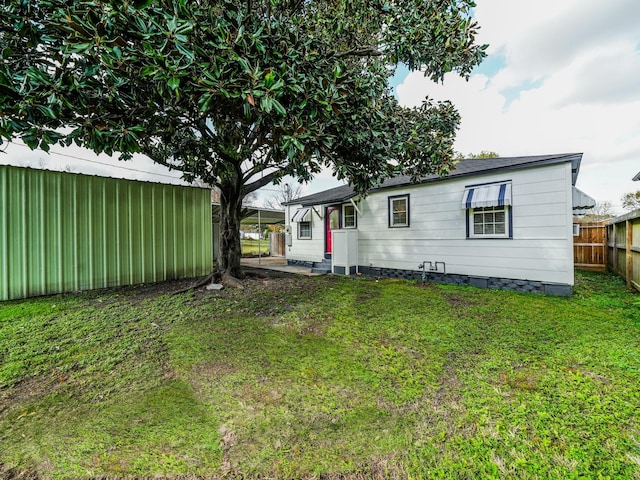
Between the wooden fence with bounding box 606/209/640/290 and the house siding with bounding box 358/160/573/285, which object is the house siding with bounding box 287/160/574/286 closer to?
the house siding with bounding box 358/160/573/285

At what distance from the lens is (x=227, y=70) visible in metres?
3.12

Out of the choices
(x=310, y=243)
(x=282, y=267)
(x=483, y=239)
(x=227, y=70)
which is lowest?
(x=282, y=267)

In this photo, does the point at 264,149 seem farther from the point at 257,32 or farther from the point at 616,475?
the point at 616,475

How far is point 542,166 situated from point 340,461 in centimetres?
654

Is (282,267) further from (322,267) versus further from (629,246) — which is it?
(629,246)

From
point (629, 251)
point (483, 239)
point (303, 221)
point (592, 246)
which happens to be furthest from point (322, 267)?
point (592, 246)

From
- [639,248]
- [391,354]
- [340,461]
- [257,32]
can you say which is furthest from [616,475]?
[639,248]

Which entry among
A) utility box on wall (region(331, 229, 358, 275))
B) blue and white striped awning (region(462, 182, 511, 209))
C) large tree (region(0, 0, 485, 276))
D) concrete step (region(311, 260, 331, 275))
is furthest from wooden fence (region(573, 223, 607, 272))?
concrete step (region(311, 260, 331, 275))

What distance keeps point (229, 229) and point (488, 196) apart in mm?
6034

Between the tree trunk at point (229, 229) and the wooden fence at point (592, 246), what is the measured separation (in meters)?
10.4

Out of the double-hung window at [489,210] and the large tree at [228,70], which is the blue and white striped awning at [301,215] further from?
the double-hung window at [489,210]

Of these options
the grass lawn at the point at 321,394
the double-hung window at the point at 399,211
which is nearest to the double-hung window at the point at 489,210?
the double-hung window at the point at 399,211

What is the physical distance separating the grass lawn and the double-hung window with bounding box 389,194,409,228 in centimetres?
404

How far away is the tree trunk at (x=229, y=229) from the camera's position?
689 centimetres
